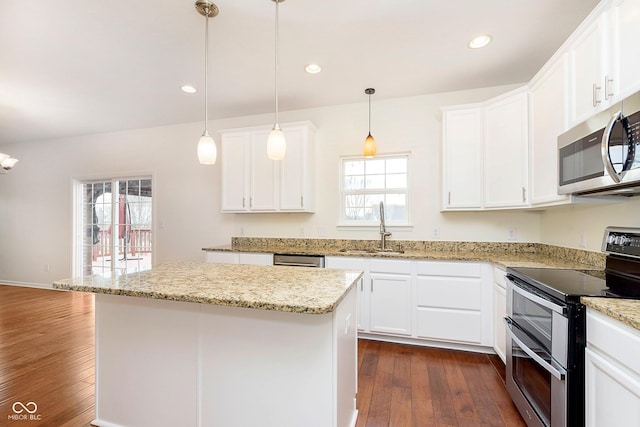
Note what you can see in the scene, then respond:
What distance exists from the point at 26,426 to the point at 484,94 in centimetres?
458

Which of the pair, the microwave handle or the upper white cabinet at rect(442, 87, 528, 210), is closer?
the microwave handle

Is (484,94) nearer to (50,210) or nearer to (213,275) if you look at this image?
(213,275)

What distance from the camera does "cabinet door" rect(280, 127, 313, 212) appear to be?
3373 mm

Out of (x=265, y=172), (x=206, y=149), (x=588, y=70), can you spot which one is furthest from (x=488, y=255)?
(x=206, y=149)

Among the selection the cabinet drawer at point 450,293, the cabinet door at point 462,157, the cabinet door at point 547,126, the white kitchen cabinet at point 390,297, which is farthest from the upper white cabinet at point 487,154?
the white kitchen cabinet at point 390,297

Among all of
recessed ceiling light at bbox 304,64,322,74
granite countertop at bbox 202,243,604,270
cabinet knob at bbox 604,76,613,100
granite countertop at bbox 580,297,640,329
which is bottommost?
granite countertop at bbox 202,243,604,270

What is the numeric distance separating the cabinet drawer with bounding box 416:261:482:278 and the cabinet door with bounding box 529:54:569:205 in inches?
29.6

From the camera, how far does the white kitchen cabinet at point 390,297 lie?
2762 millimetres

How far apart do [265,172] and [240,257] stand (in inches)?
42.1

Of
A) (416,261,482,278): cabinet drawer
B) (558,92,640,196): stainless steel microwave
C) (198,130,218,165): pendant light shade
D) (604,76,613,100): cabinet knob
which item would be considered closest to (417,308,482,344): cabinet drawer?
(416,261,482,278): cabinet drawer

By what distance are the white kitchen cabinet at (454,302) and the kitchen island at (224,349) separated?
4.15ft

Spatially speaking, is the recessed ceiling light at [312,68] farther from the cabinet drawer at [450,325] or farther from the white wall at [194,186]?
the cabinet drawer at [450,325]

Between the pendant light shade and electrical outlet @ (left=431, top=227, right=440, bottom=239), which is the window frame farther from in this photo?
the pendant light shade

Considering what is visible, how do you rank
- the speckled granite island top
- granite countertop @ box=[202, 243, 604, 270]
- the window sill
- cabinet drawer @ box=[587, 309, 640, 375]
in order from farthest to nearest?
the window sill, granite countertop @ box=[202, 243, 604, 270], the speckled granite island top, cabinet drawer @ box=[587, 309, 640, 375]
